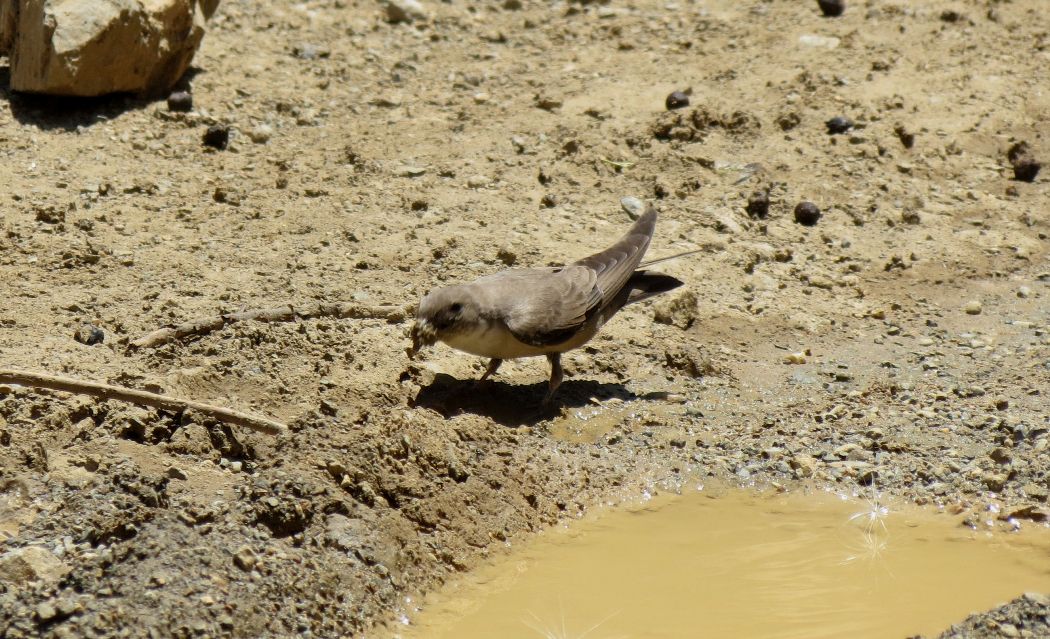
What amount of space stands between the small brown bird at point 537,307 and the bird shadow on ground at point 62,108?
362 cm

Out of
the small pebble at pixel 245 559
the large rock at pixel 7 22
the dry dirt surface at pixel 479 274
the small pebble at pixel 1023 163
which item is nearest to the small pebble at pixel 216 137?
the dry dirt surface at pixel 479 274

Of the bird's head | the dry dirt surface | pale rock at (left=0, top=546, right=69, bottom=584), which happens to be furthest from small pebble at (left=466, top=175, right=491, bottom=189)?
pale rock at (left=0, top=546, right=69, bottom=584)

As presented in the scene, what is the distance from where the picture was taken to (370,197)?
28.7 ft

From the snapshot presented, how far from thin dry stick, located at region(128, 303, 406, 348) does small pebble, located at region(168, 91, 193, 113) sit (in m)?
2.89

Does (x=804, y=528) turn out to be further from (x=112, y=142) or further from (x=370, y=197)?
(x=112, y=142)

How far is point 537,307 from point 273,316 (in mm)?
1433

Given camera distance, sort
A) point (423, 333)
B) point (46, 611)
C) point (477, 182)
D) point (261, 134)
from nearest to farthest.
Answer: point (46, 611), point (423, 333), point (477, 182), point (261, 134)

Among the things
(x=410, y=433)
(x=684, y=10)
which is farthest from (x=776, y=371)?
(x=684, y=10)

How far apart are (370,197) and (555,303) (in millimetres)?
2353

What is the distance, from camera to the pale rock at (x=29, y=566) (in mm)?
4637

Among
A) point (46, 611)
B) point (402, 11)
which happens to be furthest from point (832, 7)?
point (46, 611)

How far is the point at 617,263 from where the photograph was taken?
289 inches

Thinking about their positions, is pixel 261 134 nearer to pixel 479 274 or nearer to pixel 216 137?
pixel 216 137

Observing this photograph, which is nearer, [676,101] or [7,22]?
[7,22]
